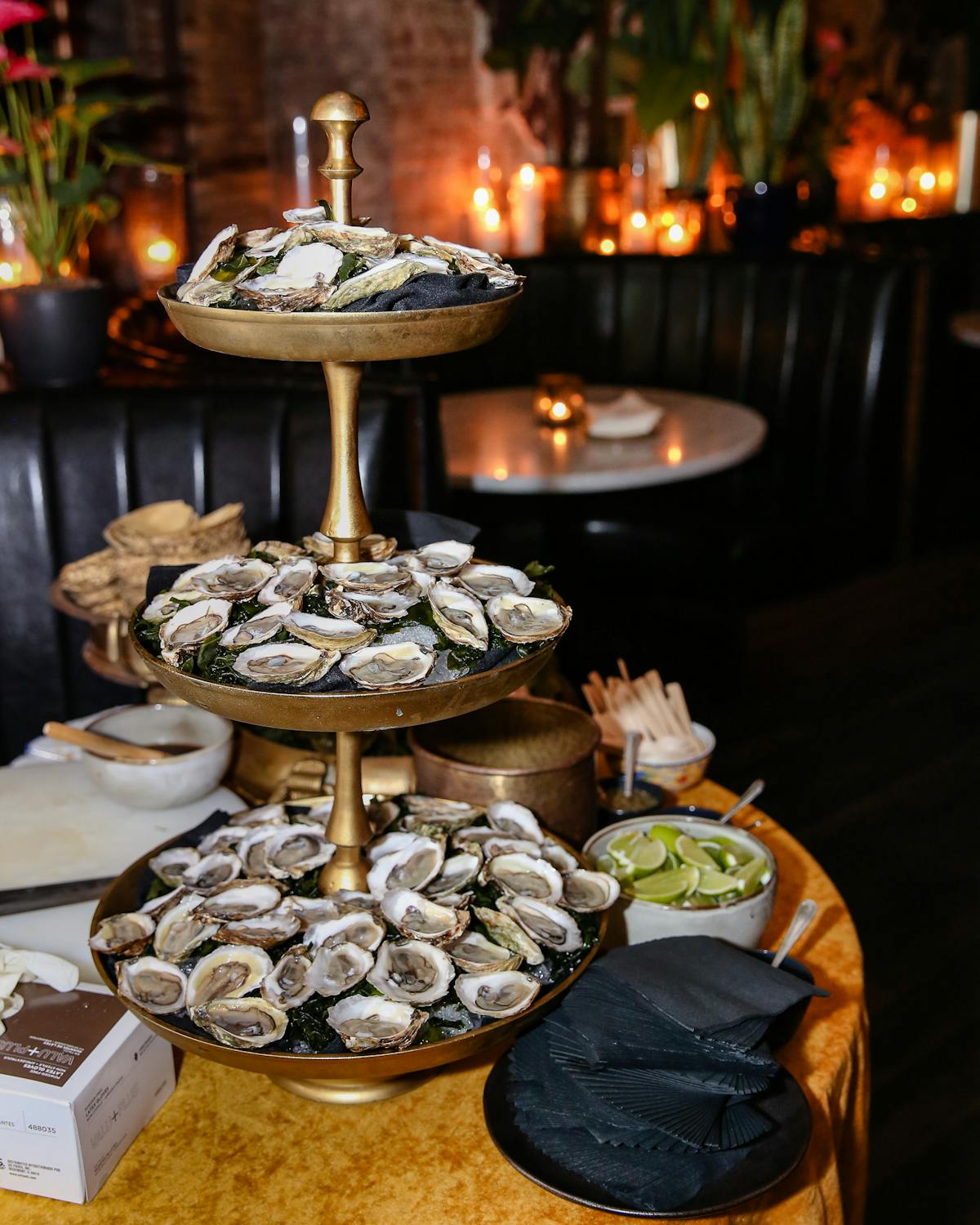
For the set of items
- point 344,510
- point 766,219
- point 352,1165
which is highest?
point 344,510

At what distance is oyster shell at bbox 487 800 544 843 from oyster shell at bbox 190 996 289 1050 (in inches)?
10.8

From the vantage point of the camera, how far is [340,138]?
872 millimetres

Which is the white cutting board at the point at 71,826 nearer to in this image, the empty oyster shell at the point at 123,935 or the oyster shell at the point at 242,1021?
the empty oyster shell at the point at 123,935

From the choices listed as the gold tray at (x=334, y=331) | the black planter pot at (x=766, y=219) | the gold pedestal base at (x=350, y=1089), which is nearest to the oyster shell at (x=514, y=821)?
the gold pedestal base at (x=350, y=1089)

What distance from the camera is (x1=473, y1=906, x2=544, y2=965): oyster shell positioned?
0.95m

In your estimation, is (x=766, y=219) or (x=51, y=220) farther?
(x=766, y=219)

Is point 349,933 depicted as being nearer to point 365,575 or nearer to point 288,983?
point 288,983

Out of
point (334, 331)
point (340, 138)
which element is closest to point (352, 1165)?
point (334, 331)

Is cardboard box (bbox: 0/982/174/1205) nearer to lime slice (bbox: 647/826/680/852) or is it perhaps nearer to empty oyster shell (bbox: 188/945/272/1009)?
empty oyster shell (bbox: 188/945/272/1009)

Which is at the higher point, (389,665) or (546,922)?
(389,665)

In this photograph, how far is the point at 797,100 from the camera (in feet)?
13.6

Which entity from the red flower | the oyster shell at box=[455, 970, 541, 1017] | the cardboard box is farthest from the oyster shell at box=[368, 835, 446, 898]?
the red flower

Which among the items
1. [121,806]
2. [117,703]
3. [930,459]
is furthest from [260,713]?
[930,459]

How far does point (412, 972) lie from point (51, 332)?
5.32 ft
